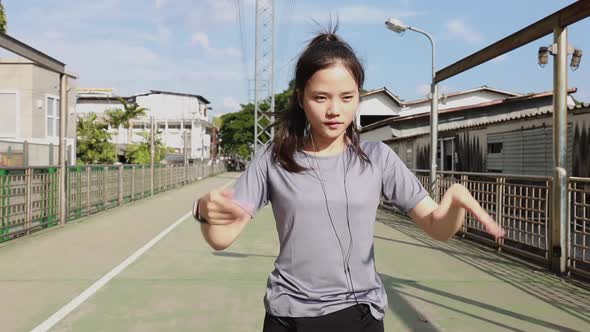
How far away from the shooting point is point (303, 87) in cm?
202

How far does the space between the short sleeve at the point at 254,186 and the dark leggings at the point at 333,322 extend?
1.22 ft

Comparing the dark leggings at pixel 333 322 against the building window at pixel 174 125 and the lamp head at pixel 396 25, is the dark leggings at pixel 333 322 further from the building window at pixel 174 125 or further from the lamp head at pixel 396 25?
the building window at pixel 174 125

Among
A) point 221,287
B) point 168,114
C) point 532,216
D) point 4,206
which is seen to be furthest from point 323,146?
point 168,114

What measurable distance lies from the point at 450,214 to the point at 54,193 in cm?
1179

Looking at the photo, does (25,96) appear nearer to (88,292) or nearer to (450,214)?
(88,292)

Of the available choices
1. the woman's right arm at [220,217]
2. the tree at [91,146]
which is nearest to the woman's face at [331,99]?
the woman's right arm at [220,217]

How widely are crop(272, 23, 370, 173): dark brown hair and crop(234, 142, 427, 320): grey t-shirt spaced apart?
0.11 ft

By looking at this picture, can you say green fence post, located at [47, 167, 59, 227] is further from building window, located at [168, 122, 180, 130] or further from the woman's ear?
building window, located at [168, 122, 180, 130]

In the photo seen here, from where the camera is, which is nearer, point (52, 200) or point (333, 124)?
point (333, 124)

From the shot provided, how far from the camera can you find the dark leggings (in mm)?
1870

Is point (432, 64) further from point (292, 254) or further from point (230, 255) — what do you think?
point (292, 254)

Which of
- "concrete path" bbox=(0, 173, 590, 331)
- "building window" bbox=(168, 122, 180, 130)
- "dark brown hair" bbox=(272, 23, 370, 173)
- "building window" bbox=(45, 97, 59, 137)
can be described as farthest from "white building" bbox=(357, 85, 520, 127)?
"building window" bbox=(168, 122, 180, 130)

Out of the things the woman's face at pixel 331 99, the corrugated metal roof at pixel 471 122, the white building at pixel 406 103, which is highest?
the white building at pixel 406 103

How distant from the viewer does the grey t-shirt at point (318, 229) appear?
1896mm
